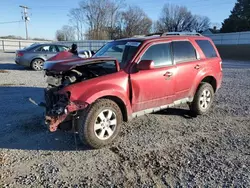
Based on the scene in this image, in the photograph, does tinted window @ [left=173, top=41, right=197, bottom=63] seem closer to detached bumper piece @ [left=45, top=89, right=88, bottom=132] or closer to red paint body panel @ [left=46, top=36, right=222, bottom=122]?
red paint body panel @ [left=46, top=36, right=222, bottom=122]

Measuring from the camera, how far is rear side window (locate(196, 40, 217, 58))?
230 inches

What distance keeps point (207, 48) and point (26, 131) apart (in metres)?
4.61

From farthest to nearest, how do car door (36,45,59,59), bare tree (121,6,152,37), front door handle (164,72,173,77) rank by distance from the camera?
bare tree (121,6,152,37), car door (36,45,59,59), front door handle (164,72,173,77)

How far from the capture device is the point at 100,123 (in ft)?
13.4

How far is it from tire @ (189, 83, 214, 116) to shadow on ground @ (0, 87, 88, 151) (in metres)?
2.90

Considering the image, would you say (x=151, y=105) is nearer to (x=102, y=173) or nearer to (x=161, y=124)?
(x=161, y=124)

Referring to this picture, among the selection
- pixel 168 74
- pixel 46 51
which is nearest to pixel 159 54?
pixel 168 74

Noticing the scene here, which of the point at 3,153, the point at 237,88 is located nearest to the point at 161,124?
the point at 3,153

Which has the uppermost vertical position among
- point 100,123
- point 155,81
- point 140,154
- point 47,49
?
point 47,49

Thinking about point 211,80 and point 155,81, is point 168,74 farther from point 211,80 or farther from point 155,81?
point 211,80

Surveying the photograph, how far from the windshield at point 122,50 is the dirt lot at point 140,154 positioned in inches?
56.2

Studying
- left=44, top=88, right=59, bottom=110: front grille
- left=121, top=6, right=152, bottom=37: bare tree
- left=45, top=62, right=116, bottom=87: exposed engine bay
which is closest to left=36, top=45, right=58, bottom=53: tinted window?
left=45, top=62, right=116, bottom=87: exposed engine bay

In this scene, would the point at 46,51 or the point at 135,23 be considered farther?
the point at 135,23

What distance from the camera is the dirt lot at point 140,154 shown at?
319 cm
